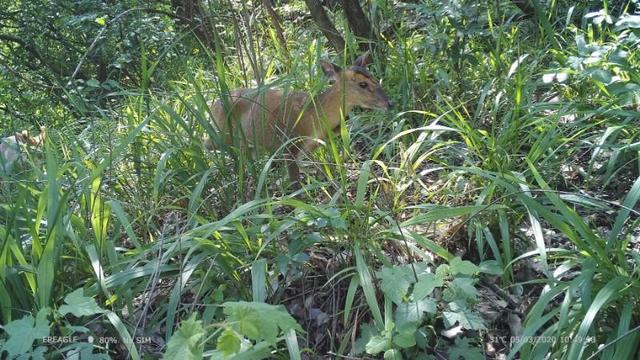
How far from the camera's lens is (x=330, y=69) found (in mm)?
5492

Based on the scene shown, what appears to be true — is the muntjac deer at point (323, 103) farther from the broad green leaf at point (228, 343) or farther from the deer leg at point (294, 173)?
the broad green leaf at point (228, 343)

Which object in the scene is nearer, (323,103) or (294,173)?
(294,173)

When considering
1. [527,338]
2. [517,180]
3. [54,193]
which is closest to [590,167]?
[517,180]

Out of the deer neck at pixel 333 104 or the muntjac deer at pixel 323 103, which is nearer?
the muntjac deer at pixel 323 103

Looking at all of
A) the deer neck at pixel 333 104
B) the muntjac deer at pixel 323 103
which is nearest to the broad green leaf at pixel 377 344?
the muntjac deer at pixel 323 103

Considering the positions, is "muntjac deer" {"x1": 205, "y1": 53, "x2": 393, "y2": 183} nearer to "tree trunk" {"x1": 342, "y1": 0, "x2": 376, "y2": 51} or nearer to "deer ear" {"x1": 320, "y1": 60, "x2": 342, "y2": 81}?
"deer ear" {"x1": 320, "y1": 60, "x2": 342, "y2": 81}

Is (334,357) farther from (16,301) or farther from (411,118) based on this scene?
(411,118)

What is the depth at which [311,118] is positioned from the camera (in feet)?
17.5

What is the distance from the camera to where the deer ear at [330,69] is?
5484mm

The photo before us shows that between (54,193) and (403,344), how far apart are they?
70.3 inches

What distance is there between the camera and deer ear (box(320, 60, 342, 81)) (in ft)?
18.0

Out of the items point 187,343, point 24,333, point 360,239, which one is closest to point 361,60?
point 360,239

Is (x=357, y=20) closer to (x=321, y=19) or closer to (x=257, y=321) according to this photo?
(x=321, y=19)

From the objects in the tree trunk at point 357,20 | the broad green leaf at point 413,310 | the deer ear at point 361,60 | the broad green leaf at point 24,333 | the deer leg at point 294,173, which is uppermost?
the tree trunk at point 357,20
